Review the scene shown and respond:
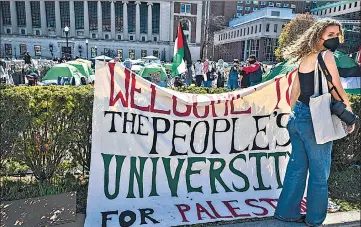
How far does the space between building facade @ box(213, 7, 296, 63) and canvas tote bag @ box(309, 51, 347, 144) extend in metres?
65.1

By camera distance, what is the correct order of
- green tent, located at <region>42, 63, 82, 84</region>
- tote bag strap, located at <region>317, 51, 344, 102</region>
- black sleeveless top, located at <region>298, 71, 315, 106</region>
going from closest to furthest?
tote bag strap, located at <region>317, 51, 344, 102</region> < black sleeveless top, located at <region>298, 71, 315, 106</region> < green tent, located at <region>42, 63, 82, 84</region>

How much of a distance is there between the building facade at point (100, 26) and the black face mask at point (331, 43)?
Answer: 69076mm

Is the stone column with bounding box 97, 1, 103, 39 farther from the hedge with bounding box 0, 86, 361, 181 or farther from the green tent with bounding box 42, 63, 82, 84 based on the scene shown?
the hedge with bounding box 0, 86, 361, 181

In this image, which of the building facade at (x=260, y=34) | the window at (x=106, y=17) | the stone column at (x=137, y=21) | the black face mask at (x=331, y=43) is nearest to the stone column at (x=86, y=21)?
the window at (x=106, y=17)

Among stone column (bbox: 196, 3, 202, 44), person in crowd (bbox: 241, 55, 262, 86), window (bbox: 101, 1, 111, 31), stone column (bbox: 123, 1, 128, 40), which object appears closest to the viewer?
person in crowd (bbox: 241, 55, 262, 86)

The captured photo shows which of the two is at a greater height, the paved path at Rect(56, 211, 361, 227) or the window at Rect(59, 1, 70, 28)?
the window at Rect(59, 1, 70, 28)

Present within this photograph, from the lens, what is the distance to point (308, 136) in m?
2.99

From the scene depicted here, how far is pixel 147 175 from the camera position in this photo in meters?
3.52

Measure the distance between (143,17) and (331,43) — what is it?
7484 cm

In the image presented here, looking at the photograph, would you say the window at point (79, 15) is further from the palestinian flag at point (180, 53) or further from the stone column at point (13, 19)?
the palestinian flag at point (180, 53)

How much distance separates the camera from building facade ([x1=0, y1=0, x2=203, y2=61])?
231 feet

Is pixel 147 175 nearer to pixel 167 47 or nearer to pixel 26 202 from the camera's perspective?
pixel 26 202

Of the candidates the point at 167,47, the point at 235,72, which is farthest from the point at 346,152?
the point at 167,47

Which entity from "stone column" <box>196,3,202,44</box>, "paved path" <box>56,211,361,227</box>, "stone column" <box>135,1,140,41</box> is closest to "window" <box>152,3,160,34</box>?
"stone column" <box>135,1,140,41</box>
